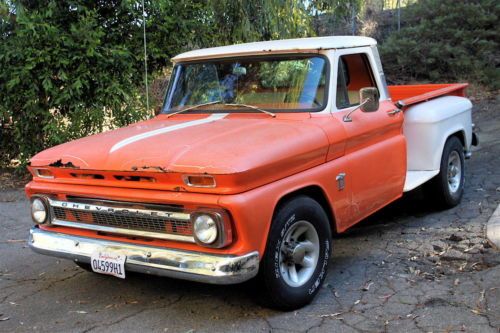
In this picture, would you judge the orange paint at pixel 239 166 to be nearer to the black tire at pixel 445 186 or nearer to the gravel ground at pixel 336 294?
the gravel ground at pixel 336 294

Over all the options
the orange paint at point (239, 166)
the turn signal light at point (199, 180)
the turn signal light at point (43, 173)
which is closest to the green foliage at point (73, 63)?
the orange paint at point (239, 166)

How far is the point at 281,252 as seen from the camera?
3752mm

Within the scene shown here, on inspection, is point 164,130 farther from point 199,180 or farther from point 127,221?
point 199,180

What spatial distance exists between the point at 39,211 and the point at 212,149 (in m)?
1.46

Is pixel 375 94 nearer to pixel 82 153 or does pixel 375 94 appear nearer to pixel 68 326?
pixel 82 153

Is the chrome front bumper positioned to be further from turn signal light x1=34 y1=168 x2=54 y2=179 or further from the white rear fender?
the white rear fender

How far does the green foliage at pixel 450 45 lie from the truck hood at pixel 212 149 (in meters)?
10.2

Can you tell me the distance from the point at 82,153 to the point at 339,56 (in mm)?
2190

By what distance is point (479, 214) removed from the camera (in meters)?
5.84

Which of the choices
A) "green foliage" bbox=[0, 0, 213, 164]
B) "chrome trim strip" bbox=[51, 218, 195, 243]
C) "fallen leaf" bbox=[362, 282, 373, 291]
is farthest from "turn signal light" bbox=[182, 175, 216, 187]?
"green foliage" bbox=[0, 0, 213, 164]

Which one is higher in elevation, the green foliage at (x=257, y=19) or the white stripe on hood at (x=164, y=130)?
the green foliage at (x=257, y=19)

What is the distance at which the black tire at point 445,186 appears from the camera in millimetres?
5855

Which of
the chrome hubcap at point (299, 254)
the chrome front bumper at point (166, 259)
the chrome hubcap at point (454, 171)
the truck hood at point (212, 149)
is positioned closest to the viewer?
the chrome front bumper at point (166, 259)

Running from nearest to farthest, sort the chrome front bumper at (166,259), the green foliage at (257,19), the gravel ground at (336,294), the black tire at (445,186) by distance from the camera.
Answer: the chrome front bumper at (166,259) < the gravel ground at (336,294) < the black tire at (445,186) < the green foliage at (257,19)
